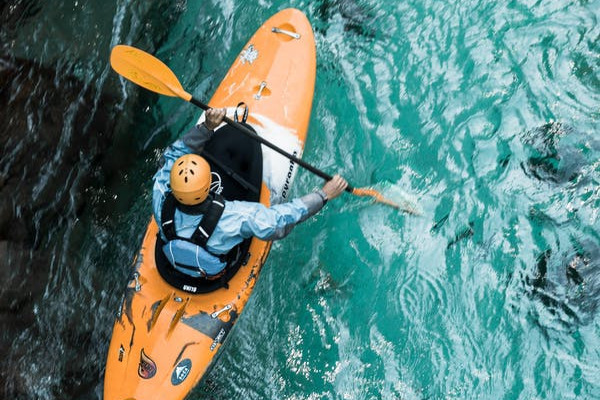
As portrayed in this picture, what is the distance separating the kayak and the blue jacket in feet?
1.14

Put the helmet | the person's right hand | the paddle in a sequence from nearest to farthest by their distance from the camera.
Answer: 1. the helmet
2. the person's right hand
3. the paddle

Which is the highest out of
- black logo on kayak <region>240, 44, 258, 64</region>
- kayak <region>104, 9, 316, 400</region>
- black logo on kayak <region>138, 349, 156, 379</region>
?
black logo on kayak <region>240, 44, 258, 64</region>

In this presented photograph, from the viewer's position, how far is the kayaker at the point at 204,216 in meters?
3.96

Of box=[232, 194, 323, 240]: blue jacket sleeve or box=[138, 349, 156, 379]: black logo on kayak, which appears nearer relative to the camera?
box=[232, 194, 323, 240]: blue jacket sleeve

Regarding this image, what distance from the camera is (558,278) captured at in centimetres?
526

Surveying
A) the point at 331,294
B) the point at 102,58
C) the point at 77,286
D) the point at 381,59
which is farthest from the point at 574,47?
the point at 77,286

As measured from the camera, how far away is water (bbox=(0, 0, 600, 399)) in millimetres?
5227

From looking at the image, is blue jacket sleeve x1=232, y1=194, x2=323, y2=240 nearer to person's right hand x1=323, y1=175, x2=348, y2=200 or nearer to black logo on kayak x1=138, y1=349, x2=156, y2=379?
person's right hand x1=323, y1=175, x2=348, y2=200

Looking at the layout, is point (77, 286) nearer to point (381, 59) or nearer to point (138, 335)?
point (138, 335)

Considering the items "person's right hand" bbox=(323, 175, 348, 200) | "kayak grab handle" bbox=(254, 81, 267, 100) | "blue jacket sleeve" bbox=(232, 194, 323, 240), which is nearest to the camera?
"blue jacket sleeve" bbox=(232, 194, 323, 240)

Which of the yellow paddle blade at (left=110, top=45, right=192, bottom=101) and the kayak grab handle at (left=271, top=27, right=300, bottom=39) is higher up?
→ the kayak grab handle at (left=271, top=27, right=300, bottom=39)

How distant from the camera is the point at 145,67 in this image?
16.1 ft

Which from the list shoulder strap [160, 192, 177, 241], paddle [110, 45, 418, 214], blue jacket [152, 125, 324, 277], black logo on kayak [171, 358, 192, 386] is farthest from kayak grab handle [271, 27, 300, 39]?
black logo on kayak [171, 358, 192, 386]

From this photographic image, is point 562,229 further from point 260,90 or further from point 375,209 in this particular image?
point 260,90
